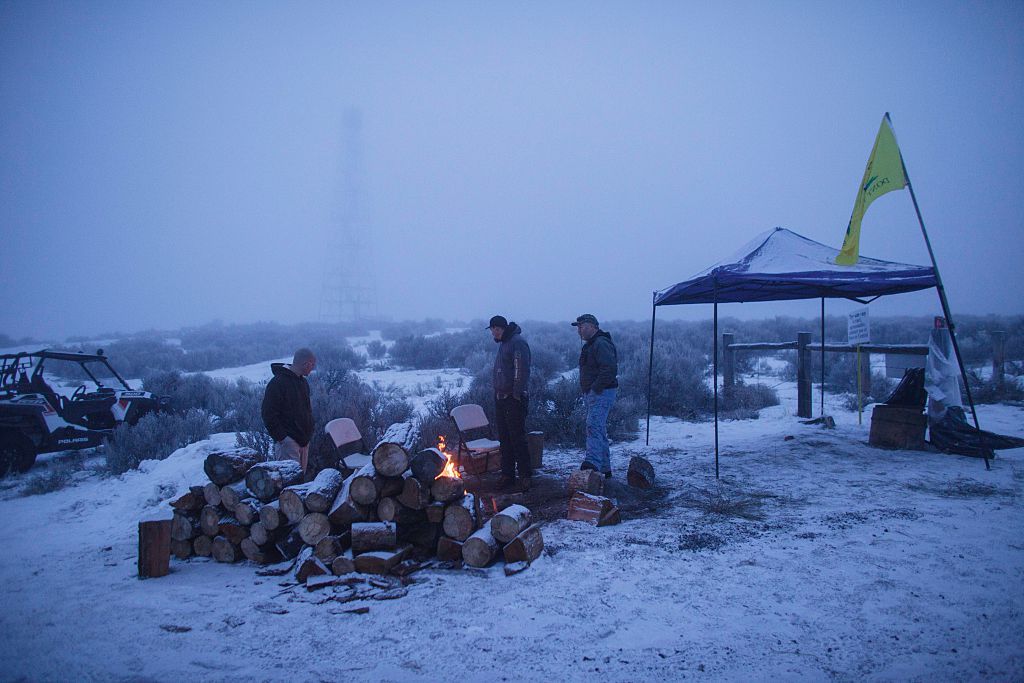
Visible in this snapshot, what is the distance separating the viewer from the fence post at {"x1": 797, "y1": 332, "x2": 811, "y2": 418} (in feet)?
34.0

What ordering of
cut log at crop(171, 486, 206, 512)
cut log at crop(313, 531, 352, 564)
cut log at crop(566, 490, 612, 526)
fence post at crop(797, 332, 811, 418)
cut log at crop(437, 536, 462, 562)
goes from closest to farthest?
cut log at crop(313, 531, 352, 564) → cut log at crop(437, 536, 462, 562) → cut log at crop(171, 486, 206, 512) → cut log at crop(566, 490, 612, 526) → fence post at crop(797, 332, 811, 418)

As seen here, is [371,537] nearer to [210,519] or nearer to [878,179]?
[210,519]

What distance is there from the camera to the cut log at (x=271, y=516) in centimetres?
449

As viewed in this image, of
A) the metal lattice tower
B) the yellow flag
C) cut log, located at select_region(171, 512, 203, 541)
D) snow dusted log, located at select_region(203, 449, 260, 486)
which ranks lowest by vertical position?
cut log, located at select_region(171, 512, 203, 541)

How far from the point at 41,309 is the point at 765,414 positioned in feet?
368

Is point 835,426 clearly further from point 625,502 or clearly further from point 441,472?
point 441,472

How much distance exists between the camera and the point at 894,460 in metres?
7.12

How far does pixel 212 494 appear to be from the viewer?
4.78 m

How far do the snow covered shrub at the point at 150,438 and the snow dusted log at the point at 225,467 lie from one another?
4167mm

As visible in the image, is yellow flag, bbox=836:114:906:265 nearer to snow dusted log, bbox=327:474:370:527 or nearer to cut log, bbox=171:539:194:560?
snow dusted log, bbox=327:474:370:527

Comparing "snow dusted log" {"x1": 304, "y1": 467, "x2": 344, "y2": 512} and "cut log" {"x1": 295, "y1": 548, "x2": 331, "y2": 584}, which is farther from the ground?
"snow dusted log" {"x1": 304, "y1": 467, "x2": 344, "y2": 512}

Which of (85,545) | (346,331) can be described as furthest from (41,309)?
(85,545)

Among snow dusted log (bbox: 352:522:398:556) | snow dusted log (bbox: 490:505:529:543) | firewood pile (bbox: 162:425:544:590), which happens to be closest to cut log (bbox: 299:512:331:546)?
firewood pile (bbox: 162:425:544:590)

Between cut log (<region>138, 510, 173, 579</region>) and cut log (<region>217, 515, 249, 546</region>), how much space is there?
43cm
